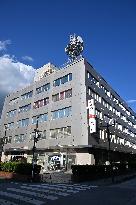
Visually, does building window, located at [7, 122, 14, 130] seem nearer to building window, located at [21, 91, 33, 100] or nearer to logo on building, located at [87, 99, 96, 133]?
building window, located at [21, 91, 33, 100]

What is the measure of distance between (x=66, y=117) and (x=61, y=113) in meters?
1.92

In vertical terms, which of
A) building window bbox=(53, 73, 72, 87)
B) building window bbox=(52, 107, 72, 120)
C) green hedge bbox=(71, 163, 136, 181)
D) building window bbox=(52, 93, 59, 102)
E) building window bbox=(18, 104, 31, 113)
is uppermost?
building window bbox=(53, 73, 72, 87)

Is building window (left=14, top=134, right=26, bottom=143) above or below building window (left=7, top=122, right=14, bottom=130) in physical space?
below

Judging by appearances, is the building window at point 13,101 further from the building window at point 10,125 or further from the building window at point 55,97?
the building window at point 55,97

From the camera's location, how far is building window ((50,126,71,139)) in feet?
125

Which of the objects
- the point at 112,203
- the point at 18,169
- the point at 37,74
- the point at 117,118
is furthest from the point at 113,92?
the point at 112,203

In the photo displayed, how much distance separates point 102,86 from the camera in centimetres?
4712

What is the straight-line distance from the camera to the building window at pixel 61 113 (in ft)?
129

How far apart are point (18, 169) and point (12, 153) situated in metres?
25.1

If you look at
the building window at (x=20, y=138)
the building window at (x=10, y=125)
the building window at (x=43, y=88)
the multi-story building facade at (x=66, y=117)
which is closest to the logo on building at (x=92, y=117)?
the multi-story building facade at (x=66, y=117)

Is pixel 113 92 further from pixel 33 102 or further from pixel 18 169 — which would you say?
pixel 18 169

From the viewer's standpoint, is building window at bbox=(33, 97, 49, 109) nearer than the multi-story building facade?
No

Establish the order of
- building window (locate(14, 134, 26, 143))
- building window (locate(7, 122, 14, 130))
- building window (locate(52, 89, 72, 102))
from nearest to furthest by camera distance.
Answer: building window (locate(52, 89, 72, 102)), building window (locate(14, 134, 26, 143)), building window (locate(7, 122, 14, 130))

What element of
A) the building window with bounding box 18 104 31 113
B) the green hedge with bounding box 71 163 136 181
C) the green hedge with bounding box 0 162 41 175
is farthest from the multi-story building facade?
the green hedge with bounding box 0 162 41 175
